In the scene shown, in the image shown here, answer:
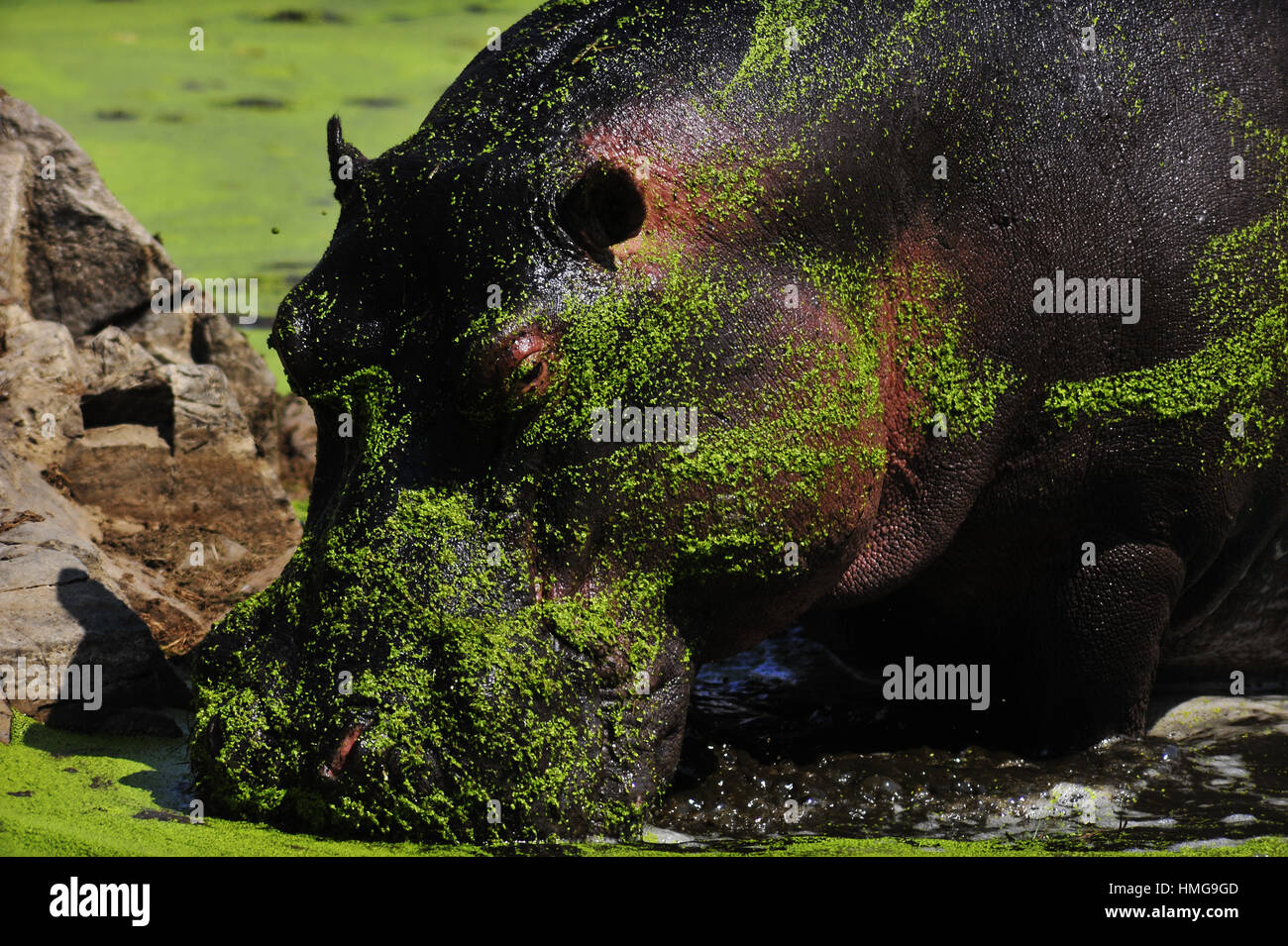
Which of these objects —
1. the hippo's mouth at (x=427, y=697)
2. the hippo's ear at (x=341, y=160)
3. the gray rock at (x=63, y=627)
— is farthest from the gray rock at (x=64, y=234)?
the hippo's mouth at (x=427, y=697)

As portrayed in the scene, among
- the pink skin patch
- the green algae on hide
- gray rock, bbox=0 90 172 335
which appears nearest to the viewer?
the pink skin patch

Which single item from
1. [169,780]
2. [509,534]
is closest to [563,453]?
[509,534]

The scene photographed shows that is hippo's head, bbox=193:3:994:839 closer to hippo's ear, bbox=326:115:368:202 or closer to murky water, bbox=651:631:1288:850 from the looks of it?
hippo's ear, bbox=326:115:368:202

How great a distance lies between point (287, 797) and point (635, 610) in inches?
37.6

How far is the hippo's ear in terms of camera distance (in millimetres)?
4129

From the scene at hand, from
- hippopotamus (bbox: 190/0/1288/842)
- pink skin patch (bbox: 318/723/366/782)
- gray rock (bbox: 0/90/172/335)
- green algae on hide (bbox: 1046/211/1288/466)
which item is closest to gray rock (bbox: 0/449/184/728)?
hippopotamus (bbox: 190/0/1288/842)

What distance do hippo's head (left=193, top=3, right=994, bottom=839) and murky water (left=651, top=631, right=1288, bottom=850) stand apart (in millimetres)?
645

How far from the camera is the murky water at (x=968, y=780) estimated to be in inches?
169

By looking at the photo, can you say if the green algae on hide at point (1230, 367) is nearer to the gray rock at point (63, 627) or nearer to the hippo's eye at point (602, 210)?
the hippo's eye at point (602, 210)

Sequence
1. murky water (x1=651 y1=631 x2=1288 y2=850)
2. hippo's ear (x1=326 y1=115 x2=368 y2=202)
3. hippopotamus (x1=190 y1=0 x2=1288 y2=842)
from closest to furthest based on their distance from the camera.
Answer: hippopotamus (x1=190 y1=0 x2=1288 y2=842), hippo's ear (x1=326 y1=115 x2=368 y2=202), murky water (x1=651 y1=631 x2=1288 y2=850)

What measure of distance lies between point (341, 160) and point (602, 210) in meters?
0.84

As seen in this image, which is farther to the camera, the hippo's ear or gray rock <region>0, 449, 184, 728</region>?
gray rock <region>0, 449, 184, 728</region>

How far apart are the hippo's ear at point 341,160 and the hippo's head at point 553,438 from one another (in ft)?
0.26

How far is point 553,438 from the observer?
147 inches
